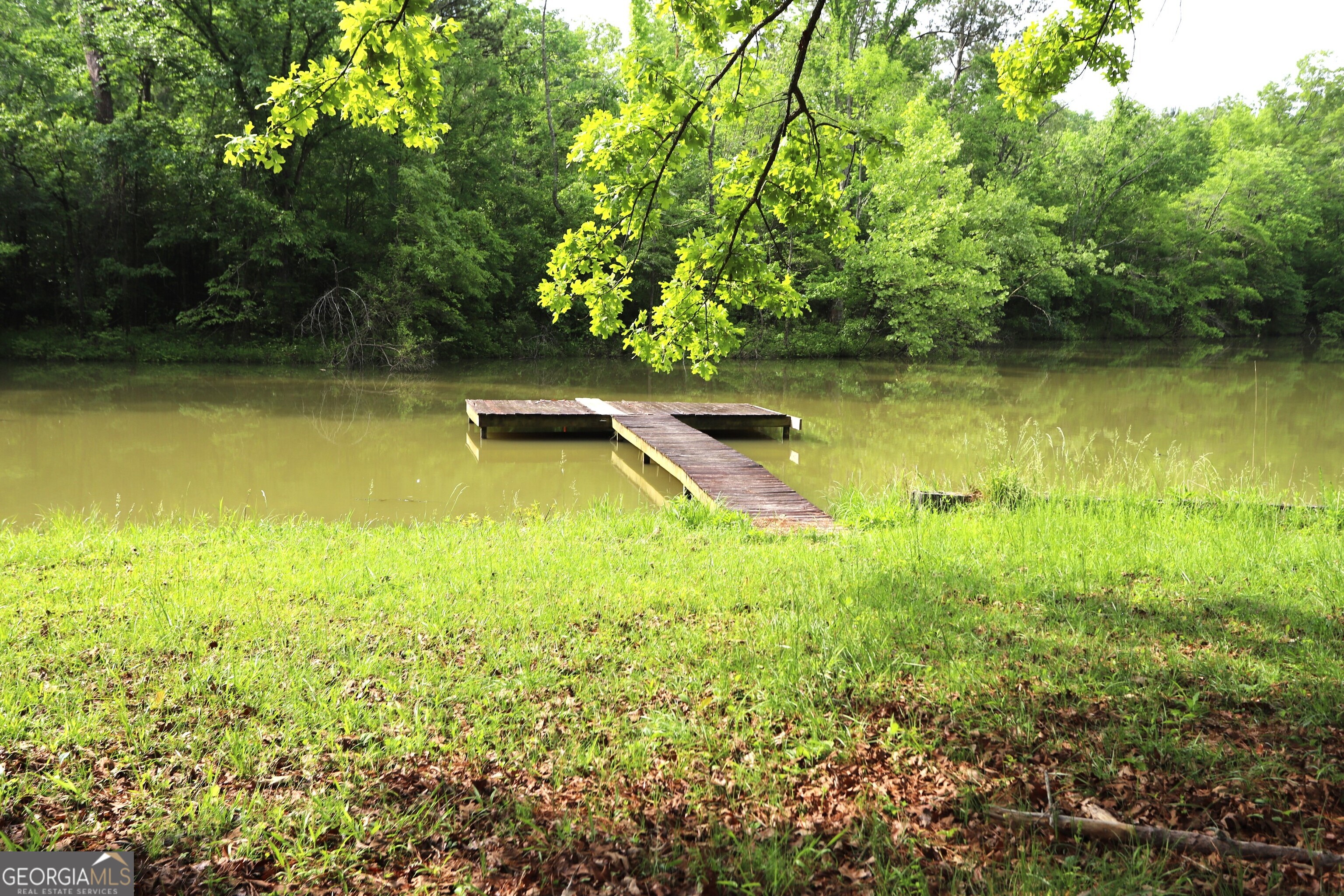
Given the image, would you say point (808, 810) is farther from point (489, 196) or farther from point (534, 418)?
point (489, 196)

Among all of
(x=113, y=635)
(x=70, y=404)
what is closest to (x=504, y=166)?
(x=70, y=404)

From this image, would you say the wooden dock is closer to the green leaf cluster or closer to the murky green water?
the murky green water

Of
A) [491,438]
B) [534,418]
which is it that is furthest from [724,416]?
[491,438]

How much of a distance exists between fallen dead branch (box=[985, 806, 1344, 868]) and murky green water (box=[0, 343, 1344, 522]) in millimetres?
6676

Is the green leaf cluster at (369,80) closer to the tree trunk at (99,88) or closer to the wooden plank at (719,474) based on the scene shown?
the wooden plank at (719,474)

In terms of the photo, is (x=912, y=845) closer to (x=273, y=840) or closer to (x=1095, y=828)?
(x=1095, y=828)

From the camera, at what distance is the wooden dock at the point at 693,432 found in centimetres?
812

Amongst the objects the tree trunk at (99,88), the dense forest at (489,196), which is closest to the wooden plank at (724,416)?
the dense forest at (489,196)

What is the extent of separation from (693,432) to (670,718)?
9.37m

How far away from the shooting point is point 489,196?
27328 mm

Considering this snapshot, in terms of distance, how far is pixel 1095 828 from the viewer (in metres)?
2.55

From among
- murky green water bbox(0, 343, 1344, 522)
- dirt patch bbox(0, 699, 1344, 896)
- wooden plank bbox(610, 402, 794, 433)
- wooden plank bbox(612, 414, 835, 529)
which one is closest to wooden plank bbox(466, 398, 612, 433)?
murky green water bbox(0, 343, 1344, 522)

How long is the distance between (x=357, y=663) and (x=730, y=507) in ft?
15.4

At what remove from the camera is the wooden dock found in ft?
26.6
